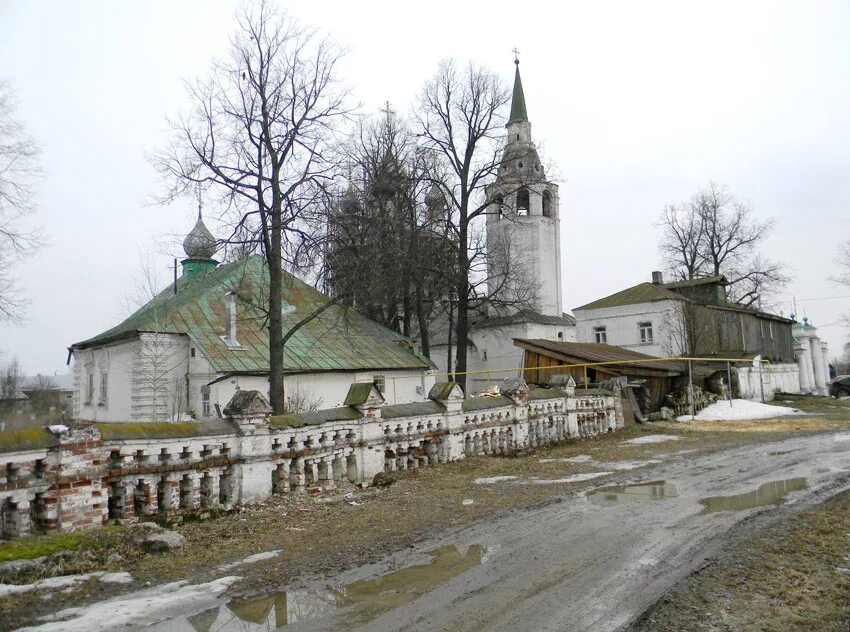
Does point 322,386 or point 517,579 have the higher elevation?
point 322,386

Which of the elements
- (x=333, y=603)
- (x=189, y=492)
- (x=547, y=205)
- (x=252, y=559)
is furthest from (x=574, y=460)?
(x=547, y=205)

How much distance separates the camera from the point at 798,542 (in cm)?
574

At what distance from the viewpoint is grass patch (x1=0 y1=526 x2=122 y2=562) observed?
18.0ft

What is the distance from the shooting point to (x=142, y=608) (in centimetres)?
470

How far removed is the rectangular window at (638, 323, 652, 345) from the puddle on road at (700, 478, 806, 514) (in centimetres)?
2715

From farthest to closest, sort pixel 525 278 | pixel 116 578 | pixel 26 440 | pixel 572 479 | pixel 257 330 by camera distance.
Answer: pixel 525 278, pixel 257 330, pixel 572 479, pixel 26 440, pixel 116 578

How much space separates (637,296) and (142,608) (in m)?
34.6

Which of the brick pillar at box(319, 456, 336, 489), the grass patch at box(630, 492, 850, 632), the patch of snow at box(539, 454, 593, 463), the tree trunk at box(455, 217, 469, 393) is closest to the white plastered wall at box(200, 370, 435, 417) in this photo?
the tree trunk at box(455, 217, 469, 393)

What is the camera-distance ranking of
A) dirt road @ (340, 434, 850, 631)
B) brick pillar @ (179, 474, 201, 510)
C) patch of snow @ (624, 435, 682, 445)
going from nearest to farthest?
dirt road @ (340, 434, 850, 631) → brick pillar @ (179, 474, 201, 510) → patch of snow @ (624, 435, 682, 445)

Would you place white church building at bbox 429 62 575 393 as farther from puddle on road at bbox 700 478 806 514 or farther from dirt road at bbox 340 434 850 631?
puddle on road at bbox 700 478 806 514

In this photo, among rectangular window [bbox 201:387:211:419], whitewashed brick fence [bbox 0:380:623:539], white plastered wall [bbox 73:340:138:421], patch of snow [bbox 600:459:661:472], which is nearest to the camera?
whitewashed brick fence [bbox 0:380:623:539]

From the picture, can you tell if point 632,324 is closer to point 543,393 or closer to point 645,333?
point 645,333

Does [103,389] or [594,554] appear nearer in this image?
[594,554]

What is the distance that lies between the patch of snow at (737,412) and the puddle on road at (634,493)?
1242 cm
